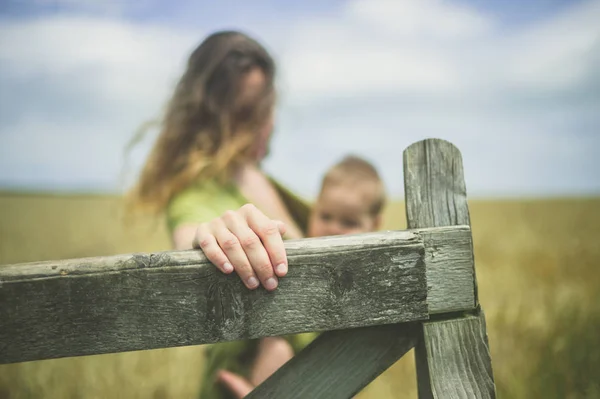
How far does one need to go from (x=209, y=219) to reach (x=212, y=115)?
698 mm

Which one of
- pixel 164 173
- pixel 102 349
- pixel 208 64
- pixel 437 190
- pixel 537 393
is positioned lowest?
pixel 537 393

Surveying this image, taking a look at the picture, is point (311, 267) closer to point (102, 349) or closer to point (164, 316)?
point (164, 316)

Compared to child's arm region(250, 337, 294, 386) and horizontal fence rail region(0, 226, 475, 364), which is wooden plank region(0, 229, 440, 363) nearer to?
horizontal fence rail region(0, 226, 475, 364)

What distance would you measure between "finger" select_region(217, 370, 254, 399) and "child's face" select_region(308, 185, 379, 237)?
0.88 m

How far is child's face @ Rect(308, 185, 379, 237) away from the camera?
2.61 meters

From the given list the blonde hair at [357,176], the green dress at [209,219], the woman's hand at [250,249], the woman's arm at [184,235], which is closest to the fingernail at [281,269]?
the woman's hand at [250,249]

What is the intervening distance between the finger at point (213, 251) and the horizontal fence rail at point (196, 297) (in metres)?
0.02

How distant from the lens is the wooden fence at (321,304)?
86cm

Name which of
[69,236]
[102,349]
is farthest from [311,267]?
[69,236]

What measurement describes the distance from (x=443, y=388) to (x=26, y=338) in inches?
30.0

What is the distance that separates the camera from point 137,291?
0.87 m

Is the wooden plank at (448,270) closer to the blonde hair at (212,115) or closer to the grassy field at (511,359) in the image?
the blonde hair at (212,115)

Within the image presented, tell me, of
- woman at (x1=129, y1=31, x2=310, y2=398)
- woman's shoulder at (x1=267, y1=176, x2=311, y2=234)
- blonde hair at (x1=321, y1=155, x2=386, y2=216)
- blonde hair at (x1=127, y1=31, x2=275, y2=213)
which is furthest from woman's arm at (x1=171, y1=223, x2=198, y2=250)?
blonde hair at (x1=321, y1=155, x2=386, y2=216)

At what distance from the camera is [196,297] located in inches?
34.9
